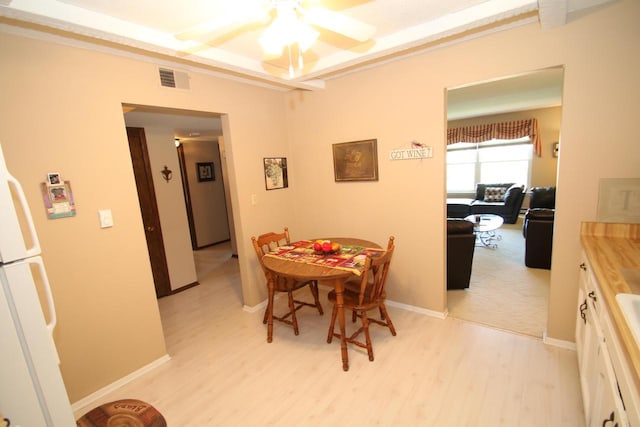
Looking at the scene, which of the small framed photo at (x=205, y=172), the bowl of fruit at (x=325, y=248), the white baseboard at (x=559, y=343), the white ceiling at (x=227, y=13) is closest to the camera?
the white ceiling at (x=227, y=13)

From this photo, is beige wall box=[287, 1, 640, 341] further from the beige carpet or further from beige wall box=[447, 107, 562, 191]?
beige wall box=[447, 107, 562, 191]

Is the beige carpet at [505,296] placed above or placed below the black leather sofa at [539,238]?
below

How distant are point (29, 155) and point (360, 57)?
2321 mm

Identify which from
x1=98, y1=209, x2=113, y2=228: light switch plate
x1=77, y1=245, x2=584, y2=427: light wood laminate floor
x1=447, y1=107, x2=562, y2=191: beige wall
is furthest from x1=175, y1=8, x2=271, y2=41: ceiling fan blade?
x1=447, y1=107, x2=562, y2=191: beige wall

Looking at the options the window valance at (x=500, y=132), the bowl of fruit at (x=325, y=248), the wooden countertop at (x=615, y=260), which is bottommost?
the bowl of fruit at (x=325, y=248)

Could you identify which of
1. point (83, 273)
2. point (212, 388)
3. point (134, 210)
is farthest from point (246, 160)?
point (212, 388)

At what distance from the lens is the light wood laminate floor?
1.79 m

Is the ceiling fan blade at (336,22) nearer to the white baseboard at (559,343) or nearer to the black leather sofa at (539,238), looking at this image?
the white baseboard at (559,343)

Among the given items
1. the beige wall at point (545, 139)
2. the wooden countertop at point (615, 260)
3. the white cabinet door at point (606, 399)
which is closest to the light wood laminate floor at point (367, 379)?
the white cabinet door at point (606, 399)

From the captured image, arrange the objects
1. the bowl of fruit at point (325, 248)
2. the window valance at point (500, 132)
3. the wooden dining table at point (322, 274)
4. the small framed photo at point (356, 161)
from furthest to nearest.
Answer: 1. the window valance at point (500, 132)
2. the small framed photo at point (356, 161)
3. the bowl of fruit at point (325, 248)
4. the wooden dining table at point (322, 274)

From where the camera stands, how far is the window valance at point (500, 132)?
656cm

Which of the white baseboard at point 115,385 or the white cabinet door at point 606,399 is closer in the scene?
the white cabinet door at point 606,399

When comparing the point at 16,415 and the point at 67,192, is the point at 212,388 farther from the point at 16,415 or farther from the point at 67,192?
the point at 67,192

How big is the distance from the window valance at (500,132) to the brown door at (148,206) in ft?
22.5
